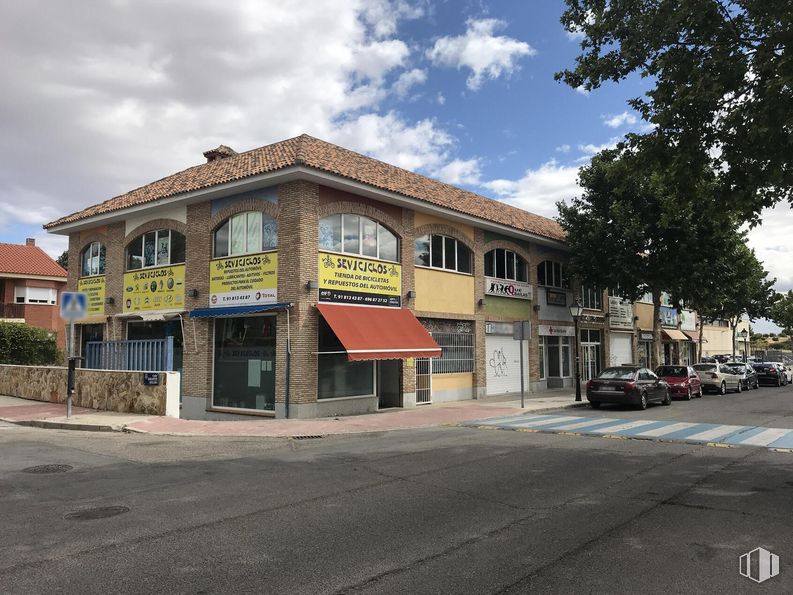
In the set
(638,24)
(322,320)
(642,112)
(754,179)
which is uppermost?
(638,24)

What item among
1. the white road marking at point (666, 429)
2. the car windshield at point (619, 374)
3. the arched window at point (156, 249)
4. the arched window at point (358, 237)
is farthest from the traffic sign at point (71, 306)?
the car windshield at point (619, 374)

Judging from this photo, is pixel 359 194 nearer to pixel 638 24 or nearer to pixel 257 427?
pixel 257 427

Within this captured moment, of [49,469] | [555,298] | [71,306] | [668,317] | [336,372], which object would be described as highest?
[555,298]

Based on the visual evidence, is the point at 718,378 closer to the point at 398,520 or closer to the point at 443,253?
the point at 443,253

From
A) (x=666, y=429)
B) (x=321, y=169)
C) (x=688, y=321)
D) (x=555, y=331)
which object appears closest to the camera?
(x=666, y=429)

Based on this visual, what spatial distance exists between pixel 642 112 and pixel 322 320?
10.1 m

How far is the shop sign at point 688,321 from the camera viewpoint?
4488 cm

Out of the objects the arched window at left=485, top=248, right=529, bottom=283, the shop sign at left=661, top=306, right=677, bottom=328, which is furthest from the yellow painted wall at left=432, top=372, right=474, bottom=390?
the shop sign at left=661, top=306, right=677, bottom=328

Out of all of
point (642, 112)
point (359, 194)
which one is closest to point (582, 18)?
point (642, 112)

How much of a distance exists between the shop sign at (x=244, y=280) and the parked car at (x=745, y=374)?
23756 millimetres

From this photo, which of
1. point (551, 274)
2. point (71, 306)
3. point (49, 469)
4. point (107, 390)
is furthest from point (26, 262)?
point (49, 469)

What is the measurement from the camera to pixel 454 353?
861 inches

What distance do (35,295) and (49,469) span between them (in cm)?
3485

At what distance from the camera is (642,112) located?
33.1 ft
